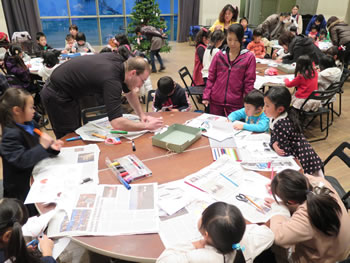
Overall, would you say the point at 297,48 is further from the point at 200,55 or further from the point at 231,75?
the point at 231,75

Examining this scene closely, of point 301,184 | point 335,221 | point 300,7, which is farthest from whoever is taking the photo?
point 300,7

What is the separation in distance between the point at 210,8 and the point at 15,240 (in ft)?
35.5

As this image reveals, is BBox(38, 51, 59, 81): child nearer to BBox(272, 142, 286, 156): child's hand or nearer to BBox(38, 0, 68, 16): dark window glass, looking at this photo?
BBox(272, 142, 286, 156): child's hand

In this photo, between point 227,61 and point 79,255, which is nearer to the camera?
point 79,255

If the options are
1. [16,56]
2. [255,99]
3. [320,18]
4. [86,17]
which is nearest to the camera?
[255,99]

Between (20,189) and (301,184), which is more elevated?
(301,184)

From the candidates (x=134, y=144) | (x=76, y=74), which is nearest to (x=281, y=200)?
(x=134, y=144)

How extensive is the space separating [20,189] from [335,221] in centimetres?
196

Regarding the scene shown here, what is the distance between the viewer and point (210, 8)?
1040cm

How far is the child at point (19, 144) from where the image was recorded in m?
1.74

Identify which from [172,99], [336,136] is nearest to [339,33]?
[336,136]

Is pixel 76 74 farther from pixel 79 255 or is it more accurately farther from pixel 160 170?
pixel 79 255

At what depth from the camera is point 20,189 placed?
1926 millimetres

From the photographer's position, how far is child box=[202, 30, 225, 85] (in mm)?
3883
